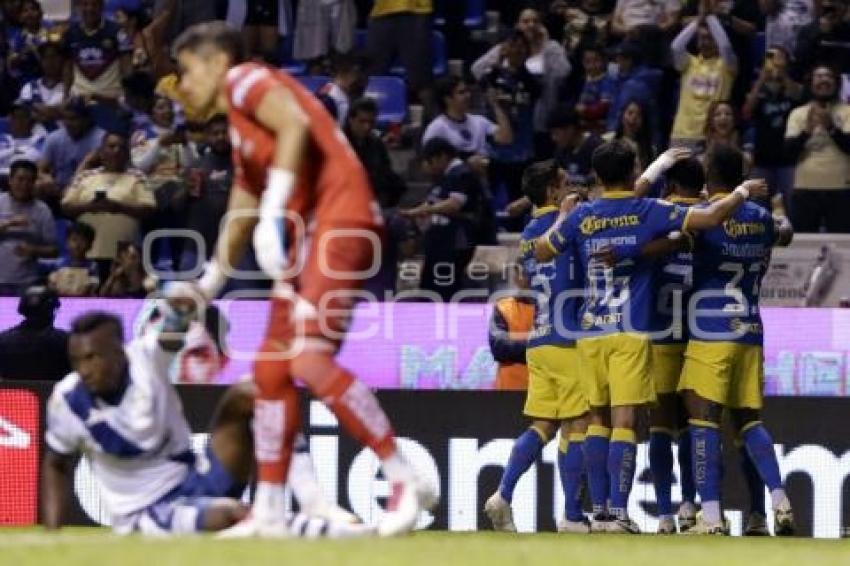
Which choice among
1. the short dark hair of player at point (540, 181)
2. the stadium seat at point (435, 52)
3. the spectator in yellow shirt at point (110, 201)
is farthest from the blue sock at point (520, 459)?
the stadium seat at point (435, 52)

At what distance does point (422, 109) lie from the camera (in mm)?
19453

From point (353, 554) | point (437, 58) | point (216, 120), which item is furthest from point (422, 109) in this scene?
point (353, 554)

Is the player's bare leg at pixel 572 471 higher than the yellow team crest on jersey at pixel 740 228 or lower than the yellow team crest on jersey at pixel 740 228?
lower

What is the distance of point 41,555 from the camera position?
305 inches

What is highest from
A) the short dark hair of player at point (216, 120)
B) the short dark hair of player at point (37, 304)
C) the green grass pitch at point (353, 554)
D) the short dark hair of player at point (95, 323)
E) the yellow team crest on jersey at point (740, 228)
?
the short dark hair of player at point (216, 120)

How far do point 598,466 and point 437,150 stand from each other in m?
5.94

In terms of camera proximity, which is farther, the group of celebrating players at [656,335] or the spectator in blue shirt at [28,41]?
the spectator in blue shirt at [28,41]

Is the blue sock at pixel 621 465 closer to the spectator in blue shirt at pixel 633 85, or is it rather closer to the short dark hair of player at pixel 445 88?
the spectator in blue shirt at pixel 633 85

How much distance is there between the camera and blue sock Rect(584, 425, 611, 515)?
1238 centimetres

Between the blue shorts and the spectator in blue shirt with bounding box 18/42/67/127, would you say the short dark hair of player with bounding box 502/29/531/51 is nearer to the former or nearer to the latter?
the spectator in blue shirt with bounding box 18/42/67/127

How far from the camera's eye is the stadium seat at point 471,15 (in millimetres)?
20547

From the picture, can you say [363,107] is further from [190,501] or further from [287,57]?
[190,501]

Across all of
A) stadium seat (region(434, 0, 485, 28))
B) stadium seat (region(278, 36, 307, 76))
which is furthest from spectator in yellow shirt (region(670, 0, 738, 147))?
stadium seat (region(278, 36, 307, 76))

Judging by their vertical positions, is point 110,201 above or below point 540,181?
below
